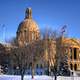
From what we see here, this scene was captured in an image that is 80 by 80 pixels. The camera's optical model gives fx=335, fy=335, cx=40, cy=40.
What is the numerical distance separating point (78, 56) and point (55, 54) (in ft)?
181

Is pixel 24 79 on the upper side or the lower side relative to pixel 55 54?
lower

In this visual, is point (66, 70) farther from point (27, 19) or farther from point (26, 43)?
point (27, 19)

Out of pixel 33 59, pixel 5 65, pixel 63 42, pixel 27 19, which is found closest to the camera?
pixel 63 42

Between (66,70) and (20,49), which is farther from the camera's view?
(66,70)

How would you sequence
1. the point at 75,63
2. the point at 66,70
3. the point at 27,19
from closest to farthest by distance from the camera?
1. the point at 66,70
2. the point at 75,63
3. the point at 27,19

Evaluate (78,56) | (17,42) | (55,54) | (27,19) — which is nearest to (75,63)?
(78,56)

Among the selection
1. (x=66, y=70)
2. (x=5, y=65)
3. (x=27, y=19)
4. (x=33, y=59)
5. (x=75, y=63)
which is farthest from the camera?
(x=27, y=19)

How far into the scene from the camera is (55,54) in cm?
5278

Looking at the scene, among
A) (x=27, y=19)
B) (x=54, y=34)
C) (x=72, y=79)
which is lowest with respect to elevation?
(x=72, y=79)

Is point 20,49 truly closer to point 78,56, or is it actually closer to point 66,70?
point 66,70

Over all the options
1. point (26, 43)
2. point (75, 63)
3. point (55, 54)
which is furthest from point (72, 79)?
point (75, 63)

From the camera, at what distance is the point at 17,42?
62656 mm

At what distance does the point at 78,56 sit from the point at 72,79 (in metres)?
55.5

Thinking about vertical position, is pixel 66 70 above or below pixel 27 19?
below
